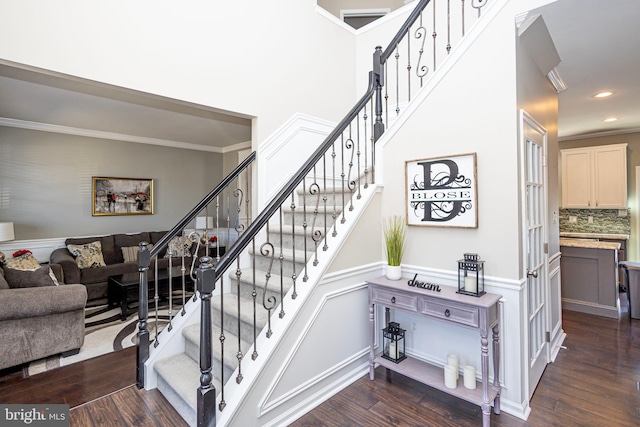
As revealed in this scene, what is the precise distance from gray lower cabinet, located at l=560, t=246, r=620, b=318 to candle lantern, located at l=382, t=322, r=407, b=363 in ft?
10.6

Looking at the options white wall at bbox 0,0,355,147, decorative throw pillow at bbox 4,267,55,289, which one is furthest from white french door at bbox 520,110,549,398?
decorative throw pillow at bbox 4,267,55,289

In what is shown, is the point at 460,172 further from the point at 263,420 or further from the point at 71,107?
the point at 71,107

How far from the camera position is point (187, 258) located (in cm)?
574

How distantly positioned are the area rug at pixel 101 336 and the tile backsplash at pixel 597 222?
7.23 metres

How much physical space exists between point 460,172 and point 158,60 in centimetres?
268

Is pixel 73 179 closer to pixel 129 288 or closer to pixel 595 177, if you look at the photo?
pixel 129 288

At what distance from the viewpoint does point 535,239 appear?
8.59 ft

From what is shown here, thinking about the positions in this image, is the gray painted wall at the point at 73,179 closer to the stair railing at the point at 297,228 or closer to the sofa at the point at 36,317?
the sofa at the point at 36,317

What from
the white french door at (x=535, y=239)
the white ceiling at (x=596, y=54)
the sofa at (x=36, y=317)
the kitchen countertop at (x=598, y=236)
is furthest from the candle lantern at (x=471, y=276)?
the kitchen countertop at (x=598, y=236)

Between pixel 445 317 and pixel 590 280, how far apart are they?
3.36 m

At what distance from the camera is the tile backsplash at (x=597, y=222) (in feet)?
18.0

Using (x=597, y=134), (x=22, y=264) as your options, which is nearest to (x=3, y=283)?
(x=22, y=264)

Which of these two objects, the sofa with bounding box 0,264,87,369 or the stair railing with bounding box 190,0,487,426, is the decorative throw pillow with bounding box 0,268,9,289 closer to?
the sofa with bounding box 0,264,87,369

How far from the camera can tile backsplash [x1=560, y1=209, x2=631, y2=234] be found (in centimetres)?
550
